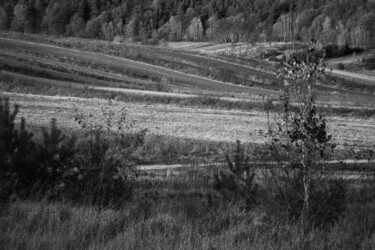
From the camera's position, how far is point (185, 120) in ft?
75.0

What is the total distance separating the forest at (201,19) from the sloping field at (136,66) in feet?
151

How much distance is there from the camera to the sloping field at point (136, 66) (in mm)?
36938

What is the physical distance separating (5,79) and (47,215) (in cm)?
2669

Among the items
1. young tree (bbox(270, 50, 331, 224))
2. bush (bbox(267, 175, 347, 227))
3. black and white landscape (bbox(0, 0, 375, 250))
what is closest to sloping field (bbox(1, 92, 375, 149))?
black and white landscape (bbox(0, 0, 375, 250))

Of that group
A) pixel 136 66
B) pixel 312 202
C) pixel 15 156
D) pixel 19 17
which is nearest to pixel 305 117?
pixel 312 202

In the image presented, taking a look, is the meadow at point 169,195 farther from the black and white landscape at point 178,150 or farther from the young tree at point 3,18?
the young tree at point 3,18

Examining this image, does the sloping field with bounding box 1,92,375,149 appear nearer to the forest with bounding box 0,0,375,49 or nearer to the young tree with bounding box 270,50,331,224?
the young tree with bounding box 270,50,331,224

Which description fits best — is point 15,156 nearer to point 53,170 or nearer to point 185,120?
point 53,170

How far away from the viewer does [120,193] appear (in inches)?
320

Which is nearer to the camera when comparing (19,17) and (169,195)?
(169,195)

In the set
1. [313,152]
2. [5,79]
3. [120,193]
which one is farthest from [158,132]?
[5,79]

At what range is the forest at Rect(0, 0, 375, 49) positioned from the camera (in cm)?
9438

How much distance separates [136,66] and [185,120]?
19054mm

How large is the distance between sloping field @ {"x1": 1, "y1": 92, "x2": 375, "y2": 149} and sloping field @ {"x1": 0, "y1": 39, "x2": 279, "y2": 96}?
9698mm
